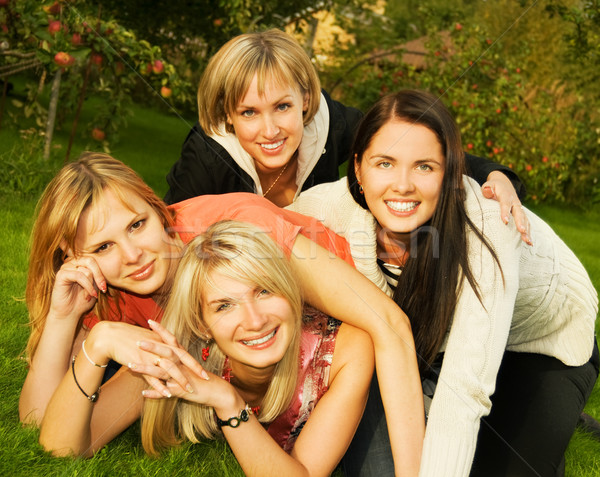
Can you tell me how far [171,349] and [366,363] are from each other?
0.76 metres

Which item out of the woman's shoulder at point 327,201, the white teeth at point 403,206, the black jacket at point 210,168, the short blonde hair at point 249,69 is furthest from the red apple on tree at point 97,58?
the white teeth at point 403,206

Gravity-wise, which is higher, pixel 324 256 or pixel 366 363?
pixel 324 256

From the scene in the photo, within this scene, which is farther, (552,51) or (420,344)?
(552,51)

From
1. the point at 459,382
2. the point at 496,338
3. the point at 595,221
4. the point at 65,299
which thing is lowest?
the point at 595,221

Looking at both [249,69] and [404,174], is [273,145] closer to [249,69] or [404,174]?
[249,69]

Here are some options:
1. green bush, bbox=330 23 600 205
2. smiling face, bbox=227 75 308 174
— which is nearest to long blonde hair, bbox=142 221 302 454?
smiling face, bbox=227 75 308 174

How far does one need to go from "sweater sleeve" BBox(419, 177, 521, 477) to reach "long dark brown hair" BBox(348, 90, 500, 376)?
59 millimetres

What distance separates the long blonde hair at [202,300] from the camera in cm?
254

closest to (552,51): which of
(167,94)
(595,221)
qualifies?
(595,221)

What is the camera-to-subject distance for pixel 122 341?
101 inches

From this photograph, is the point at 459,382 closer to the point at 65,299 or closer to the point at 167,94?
the point at 65,299

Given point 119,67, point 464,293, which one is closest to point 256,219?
point 464,293

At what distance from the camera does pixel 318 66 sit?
1414 centimetres

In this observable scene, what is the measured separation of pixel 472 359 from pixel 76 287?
1.66 meters
